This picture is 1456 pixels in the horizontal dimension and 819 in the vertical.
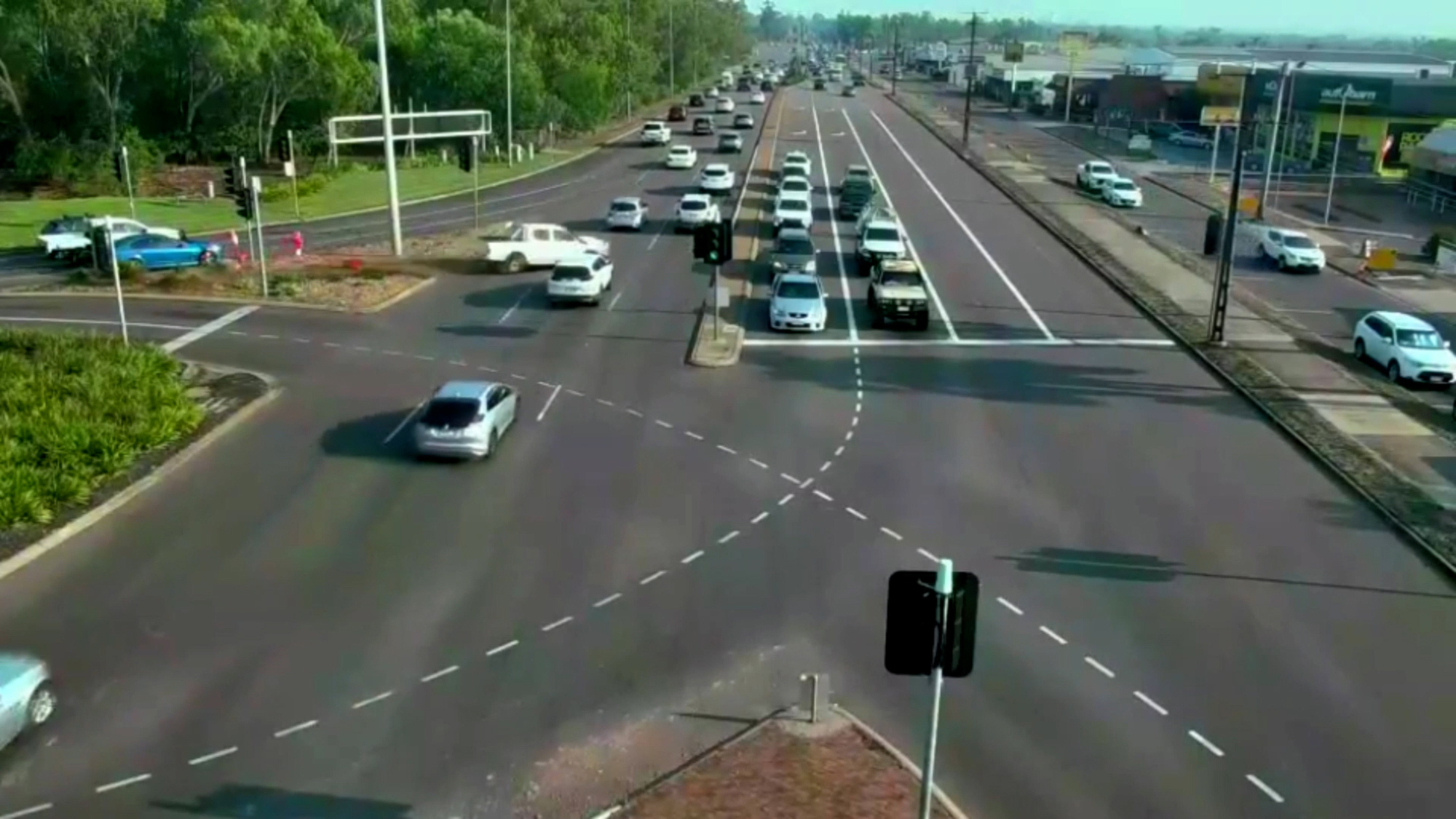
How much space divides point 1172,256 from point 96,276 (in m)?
34.9

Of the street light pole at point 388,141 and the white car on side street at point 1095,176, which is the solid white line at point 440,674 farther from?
the white car on side street at point 1095,176

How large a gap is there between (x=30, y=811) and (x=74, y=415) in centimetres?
1187

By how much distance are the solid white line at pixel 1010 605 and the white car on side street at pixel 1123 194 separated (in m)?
45.5

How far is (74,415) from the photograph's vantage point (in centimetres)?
2322

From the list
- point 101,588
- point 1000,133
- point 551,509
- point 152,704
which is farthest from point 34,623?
point 1000,133

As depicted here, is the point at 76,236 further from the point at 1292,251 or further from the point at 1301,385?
the point at 1292,251

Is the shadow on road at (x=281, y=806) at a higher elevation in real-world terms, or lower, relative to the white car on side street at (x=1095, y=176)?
lower

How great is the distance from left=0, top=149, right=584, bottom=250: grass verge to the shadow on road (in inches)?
1525

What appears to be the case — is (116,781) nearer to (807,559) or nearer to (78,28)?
(807,559)

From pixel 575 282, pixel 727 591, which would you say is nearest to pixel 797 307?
pixel 575 282

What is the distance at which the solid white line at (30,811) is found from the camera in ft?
42.3

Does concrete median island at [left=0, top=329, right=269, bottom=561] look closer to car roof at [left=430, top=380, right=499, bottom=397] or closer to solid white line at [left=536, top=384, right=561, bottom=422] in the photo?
car roof at [left=430, top=380, right=499, bottom=397]

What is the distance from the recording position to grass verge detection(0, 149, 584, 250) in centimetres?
5025

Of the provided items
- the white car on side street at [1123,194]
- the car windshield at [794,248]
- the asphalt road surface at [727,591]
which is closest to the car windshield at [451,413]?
the asphalt road surface at [727,591]
